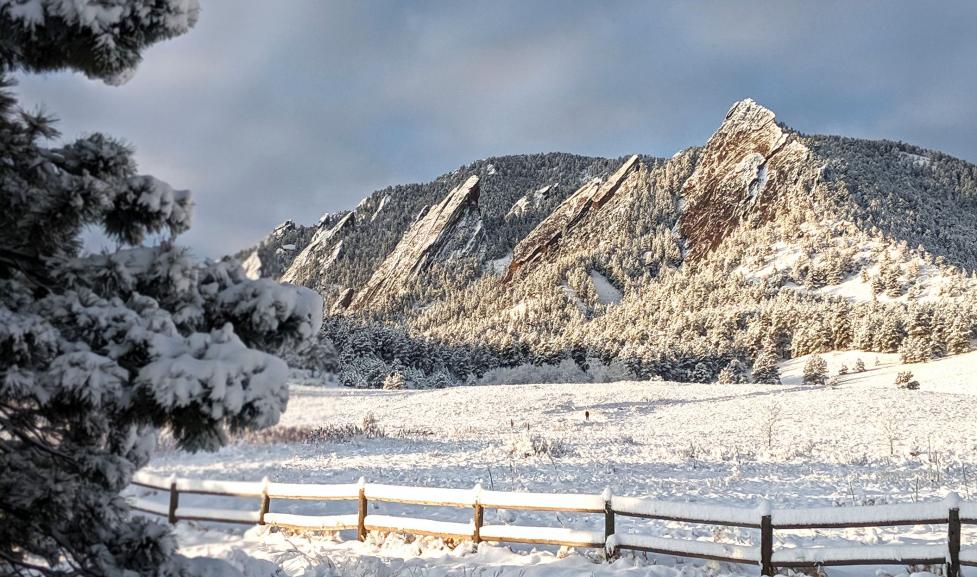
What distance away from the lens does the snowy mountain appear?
230 ft

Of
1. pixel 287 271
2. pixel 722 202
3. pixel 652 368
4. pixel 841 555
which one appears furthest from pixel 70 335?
pixel 722 202

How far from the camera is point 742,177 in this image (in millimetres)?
166250

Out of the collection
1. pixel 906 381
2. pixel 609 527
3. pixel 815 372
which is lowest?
pixel 609 527

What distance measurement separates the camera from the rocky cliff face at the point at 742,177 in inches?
5925

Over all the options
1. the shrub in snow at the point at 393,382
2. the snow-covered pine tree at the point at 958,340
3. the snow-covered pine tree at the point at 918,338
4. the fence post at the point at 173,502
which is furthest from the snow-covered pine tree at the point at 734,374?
the fence post at the point at 173,502

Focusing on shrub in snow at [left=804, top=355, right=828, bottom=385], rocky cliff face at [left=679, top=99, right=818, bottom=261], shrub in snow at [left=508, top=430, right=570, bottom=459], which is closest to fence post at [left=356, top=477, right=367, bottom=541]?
shrub in snow at [left=508, top=430, right=570, bottom=459]

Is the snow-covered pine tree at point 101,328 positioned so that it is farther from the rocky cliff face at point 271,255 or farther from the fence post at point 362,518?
the fence post at point 362,518

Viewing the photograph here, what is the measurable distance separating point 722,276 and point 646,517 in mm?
121893

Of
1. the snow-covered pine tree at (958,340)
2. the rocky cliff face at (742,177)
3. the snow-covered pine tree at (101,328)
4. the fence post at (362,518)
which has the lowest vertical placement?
the fence post at (362,518)

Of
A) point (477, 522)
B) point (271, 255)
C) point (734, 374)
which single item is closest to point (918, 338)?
point (734, 374)

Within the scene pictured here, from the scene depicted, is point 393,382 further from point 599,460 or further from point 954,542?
point 954,542

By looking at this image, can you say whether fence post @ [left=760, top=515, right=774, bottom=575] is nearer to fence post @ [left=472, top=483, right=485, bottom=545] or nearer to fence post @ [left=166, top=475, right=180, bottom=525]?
fence post @ [left=472, top=483, right=485, bottom=545]

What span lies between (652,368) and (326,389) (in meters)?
77.1

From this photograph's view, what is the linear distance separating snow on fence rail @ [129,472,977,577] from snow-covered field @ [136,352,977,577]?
0.75 ft
